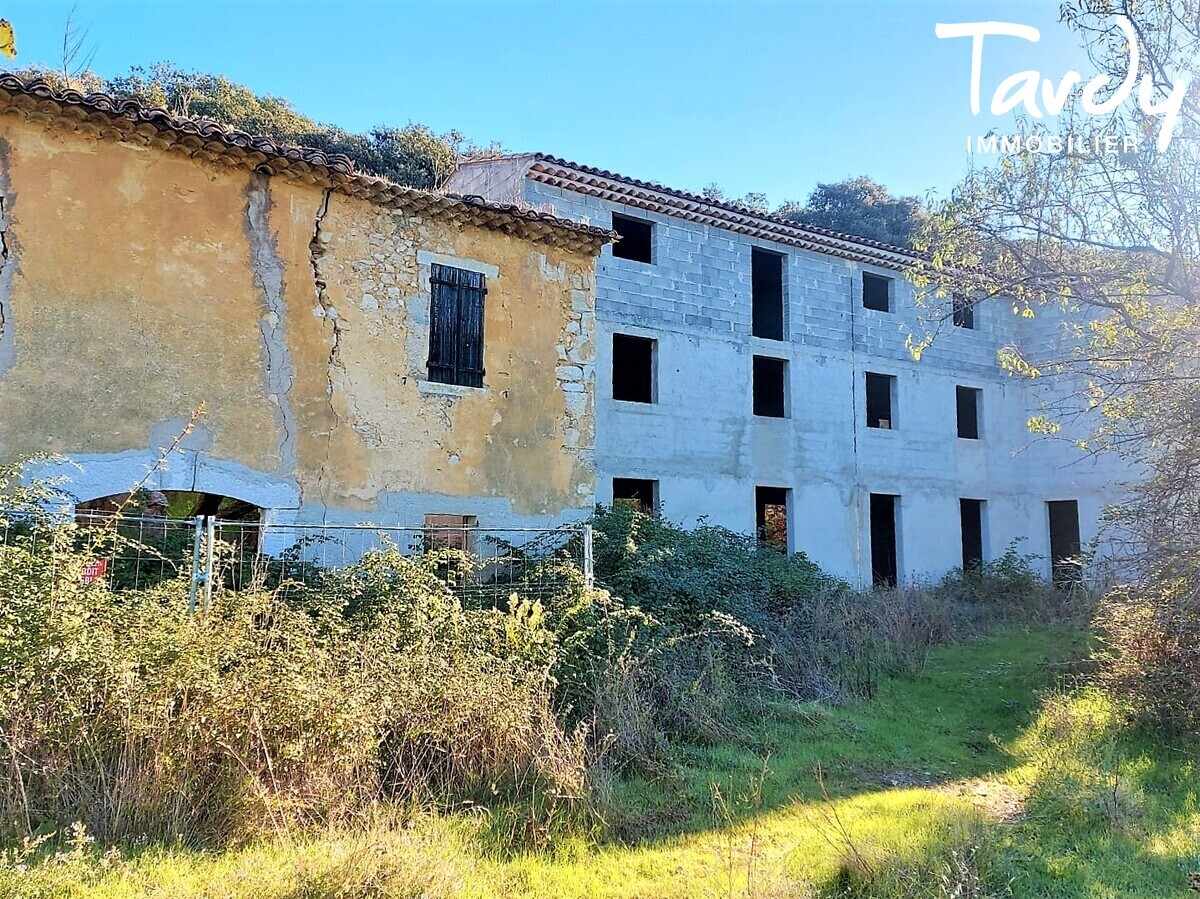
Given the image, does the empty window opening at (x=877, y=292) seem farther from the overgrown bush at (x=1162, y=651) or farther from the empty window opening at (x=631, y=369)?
the overgrown bush at (x=1162, y=651)

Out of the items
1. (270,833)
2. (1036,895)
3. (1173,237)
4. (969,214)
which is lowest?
(1036,895)

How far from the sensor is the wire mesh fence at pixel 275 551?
5602 millimetres

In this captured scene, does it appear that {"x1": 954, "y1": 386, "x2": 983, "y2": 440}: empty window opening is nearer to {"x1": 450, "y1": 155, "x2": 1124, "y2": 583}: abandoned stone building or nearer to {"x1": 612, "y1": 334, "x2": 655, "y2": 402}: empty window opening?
{"x1": 450, "y1": 155, "x2": 1124, "y2": 583}: abandoned stone building

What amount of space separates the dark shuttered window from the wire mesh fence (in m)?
1.95

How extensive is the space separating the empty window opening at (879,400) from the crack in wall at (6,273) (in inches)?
587

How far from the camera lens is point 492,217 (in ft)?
32.6

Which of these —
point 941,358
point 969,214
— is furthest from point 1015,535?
point 969,214

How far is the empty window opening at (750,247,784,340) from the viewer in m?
16.1

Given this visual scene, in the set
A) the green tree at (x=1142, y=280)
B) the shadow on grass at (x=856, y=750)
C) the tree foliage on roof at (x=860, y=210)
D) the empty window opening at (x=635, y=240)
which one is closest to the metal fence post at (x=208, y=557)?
the shadow on grass at (x=856, y=750)

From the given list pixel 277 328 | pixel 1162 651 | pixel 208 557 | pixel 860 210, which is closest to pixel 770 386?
pixel 1162 651

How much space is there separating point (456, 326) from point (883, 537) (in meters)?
11.1

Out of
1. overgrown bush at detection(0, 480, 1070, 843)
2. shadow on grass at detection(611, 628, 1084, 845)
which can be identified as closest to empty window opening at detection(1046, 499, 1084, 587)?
shadow on grass at detection(611, 628, 1084, 845)

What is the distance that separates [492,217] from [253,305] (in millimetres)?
3050

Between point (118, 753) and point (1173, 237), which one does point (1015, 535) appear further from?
point (118, 753)
